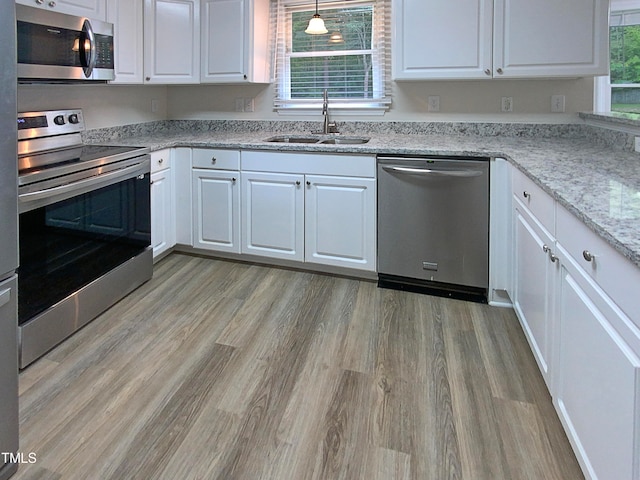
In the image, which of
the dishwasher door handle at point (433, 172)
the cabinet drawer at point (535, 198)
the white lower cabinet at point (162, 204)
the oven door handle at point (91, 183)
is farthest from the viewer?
the white lower cabinet at point (162, 204)

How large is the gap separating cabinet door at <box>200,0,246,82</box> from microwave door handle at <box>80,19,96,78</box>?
3.60 ft

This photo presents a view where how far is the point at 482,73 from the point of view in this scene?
9.50 feet

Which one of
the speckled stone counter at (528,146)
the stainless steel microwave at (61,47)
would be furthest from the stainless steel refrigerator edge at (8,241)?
the speckled stone counter at (528,146)

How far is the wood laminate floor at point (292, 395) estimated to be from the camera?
58.7 inches

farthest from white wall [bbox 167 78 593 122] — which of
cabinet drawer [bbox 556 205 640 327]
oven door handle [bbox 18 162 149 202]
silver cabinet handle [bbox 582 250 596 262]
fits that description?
silver cabinet handle [bbox 582 250 596 262]

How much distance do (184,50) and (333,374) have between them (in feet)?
8.89

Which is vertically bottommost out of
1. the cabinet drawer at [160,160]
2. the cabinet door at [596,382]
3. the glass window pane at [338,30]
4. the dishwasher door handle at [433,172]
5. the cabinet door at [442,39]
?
the cabinet door at [596,382]

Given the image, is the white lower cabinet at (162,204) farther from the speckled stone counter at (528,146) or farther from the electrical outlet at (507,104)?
the electrical outlet at (507,104)

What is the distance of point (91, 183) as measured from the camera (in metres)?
2.35

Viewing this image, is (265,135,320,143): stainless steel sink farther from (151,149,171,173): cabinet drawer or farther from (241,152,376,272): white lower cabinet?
(151,149,171,173): cabinet drawer

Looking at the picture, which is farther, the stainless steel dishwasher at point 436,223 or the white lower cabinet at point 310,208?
the white lower cabinet at point 310,208

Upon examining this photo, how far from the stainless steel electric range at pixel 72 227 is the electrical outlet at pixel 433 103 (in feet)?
6.51

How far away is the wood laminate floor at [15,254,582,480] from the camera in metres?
1.49

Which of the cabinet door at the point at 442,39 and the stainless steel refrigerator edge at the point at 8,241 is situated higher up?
the cabinet door at the point at 442,39
